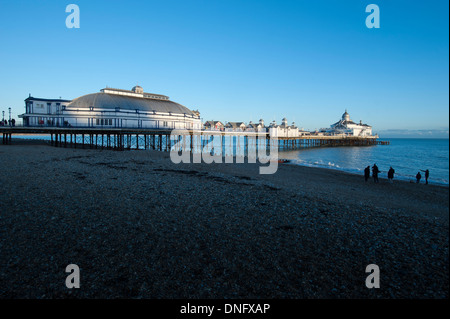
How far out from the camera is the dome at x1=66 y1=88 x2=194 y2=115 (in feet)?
147

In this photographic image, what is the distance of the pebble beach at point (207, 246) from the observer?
16.9 feet

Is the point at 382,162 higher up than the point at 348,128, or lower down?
lower down

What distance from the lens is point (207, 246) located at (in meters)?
6.69

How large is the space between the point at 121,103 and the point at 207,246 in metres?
48.6

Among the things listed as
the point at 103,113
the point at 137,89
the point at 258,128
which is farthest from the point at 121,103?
the point at 258,128

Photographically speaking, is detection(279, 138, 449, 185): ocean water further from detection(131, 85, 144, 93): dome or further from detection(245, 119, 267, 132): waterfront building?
detection(131, 85, 144, 93): dome

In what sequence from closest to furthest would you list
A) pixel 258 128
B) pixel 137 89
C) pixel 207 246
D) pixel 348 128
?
pixel 207 246, pixel 137 89, pixel 258 128, pixel 348 128

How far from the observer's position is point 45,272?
5258 millimetres

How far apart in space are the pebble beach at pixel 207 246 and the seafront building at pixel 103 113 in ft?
119

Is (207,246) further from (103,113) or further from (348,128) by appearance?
(348,128)

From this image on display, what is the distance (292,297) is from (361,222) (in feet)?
18.0

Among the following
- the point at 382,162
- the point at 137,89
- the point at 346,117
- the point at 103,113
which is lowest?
the point at 382,162
